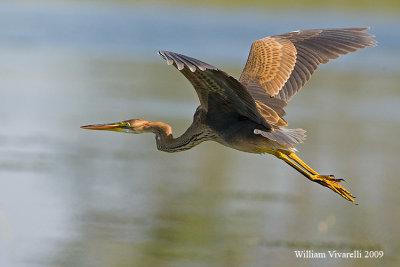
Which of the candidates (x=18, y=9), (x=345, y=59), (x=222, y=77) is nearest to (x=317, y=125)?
(x=222, y=77)

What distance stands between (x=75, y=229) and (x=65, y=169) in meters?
2.46

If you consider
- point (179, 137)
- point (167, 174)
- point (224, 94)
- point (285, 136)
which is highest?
point (224, 94)

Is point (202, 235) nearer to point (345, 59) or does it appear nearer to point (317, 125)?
point (317, 125)

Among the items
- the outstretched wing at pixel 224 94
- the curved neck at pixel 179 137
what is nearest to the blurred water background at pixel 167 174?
the curved neck at pixel 179 137

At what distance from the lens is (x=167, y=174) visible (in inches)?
389

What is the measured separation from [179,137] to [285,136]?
121 centimetres

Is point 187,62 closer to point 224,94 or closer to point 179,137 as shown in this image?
point 224,94

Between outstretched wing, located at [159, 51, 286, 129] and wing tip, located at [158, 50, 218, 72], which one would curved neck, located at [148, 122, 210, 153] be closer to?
outstretched wing, located at [159, 51, 286, 129]

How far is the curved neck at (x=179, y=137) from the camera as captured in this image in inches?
266

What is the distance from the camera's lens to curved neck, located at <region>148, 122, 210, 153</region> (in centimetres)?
675

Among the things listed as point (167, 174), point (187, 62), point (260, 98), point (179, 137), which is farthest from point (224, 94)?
point (167, 174)

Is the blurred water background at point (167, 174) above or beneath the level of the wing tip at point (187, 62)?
beneath

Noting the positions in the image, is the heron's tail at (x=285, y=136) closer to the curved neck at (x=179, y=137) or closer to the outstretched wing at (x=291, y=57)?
the curved neck at (x=179, y=137)

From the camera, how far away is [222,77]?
571cm
